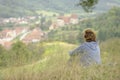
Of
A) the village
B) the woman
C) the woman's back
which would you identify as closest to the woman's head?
the woman

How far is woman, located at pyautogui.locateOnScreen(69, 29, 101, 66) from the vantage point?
5544mm

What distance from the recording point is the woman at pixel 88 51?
5544 millimetres

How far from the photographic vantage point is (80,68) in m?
4.72

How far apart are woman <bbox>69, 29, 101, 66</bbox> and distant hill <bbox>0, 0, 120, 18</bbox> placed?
416 feet

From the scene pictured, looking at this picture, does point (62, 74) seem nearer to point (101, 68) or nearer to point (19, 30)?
point (101, 68)

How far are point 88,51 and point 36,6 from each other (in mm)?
155301

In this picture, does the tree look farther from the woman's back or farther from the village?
the village

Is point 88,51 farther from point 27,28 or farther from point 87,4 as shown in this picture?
point 27,28

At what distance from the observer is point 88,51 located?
20.4 feet

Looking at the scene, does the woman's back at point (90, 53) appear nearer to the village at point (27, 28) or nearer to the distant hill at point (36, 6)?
the village at point (27, 28)

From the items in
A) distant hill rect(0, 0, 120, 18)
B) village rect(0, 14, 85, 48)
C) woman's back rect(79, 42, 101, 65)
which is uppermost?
woman's back rect(79, 42, 101, 65)

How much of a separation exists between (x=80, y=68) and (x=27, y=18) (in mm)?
126435

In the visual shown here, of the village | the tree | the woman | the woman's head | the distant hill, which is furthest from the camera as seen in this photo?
the distant hill

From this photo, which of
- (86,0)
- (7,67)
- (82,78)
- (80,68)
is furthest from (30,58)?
(86,0)
